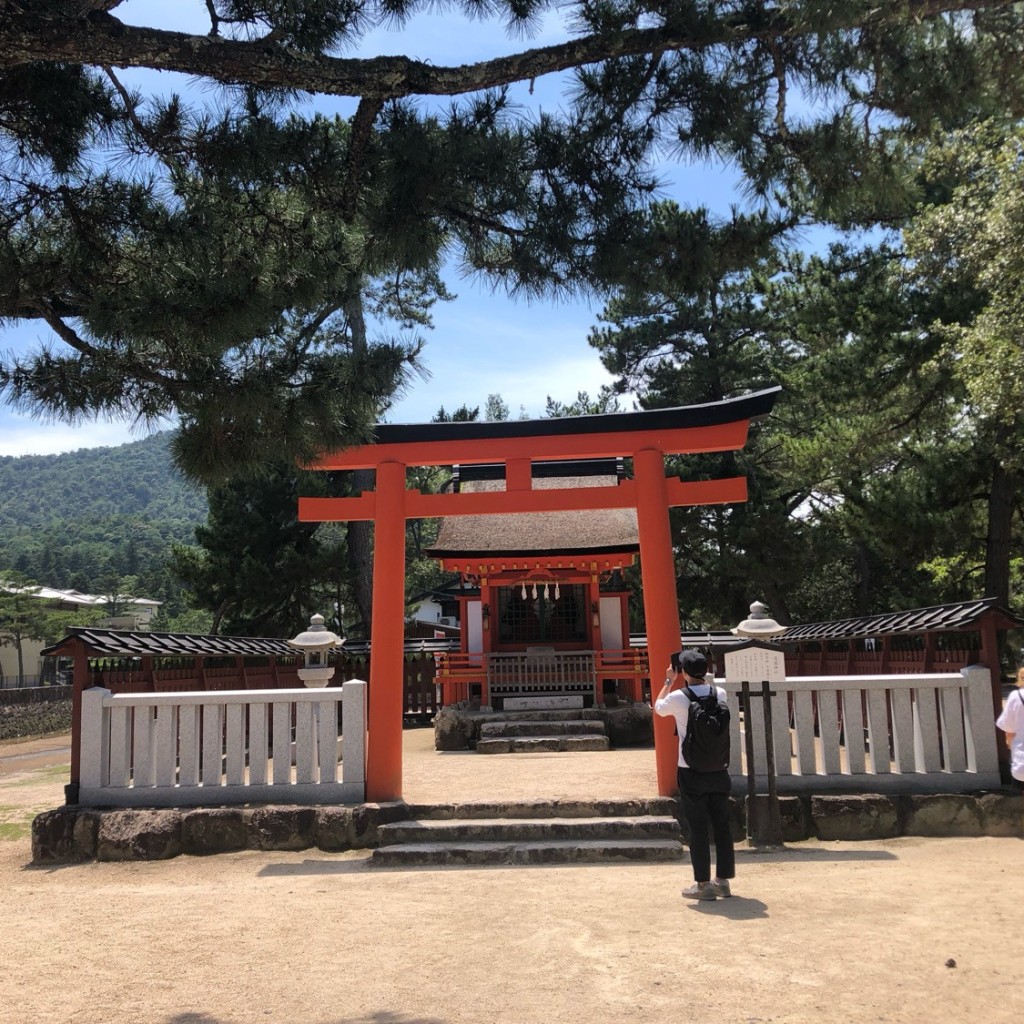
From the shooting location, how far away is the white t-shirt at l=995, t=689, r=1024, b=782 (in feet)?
19.2

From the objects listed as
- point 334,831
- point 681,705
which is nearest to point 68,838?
point 334,831

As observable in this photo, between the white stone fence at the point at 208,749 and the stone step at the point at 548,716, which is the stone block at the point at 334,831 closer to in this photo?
the white stone fence at the point at 208,749

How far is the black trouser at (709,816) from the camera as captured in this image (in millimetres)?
5441

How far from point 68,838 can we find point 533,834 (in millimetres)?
3889

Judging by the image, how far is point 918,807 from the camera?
23.3ft

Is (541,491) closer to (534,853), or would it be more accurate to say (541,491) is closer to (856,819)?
(534,853)

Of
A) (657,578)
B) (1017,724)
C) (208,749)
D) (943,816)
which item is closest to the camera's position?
(1017,724)

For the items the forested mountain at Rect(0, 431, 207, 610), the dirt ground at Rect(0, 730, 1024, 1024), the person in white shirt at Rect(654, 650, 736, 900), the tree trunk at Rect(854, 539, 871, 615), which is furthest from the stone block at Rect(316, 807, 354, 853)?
the forested mountain at Rect(0, 431, 207, 610)

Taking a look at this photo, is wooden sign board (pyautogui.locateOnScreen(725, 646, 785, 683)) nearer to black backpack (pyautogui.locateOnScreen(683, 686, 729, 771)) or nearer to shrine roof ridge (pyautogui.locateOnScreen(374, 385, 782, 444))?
black backpack (pyautogui.locateOnScreen(683, 686, 729, 771))

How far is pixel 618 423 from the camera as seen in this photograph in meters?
8.66

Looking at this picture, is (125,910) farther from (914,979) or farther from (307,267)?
(914,979)

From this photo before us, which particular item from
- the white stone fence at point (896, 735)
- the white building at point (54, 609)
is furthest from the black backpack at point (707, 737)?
the white building at point (54, 609)

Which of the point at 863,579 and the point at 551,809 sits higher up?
the point at 863,579

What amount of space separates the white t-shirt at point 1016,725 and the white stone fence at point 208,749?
4.99m
